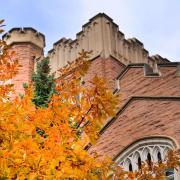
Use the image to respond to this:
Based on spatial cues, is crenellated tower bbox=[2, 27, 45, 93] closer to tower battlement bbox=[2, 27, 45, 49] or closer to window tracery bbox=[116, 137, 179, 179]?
tower battlement bbox=[2, 27, 45, 49]

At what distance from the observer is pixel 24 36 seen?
63.3 feet

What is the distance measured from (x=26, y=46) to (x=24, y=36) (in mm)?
472

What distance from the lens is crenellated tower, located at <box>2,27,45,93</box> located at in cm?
1869

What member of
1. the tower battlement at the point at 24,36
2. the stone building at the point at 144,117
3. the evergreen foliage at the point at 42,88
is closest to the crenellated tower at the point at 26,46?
the tower battlement at the point at 24,36

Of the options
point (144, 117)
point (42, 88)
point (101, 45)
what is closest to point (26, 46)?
point (101, 45)

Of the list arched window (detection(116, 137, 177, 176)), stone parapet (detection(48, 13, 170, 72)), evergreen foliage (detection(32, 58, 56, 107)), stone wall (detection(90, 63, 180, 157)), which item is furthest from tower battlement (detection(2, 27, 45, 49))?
arched window (detection(116, 137, 177, 176))

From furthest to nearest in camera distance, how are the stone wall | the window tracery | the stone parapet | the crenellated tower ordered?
the crenellated tower, the stone parapet, the stone wall, the window tracery

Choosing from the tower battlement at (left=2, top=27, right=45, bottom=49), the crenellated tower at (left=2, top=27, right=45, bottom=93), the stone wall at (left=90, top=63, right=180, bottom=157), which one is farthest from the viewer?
the tower battlement at (left=2, top=27, right=45, bottom=49)

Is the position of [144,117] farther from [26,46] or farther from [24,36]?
[24,36]

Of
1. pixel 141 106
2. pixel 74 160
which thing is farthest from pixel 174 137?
pixel 74 160

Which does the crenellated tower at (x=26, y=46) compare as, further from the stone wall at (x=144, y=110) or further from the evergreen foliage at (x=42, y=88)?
the stone wall at (x=144, y=110)

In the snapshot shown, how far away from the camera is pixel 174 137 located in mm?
10477

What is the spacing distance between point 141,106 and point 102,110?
473 cm

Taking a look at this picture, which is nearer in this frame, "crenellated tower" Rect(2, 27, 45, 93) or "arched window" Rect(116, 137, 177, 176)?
"arched window" Rect(116, 137, 177, 176)
